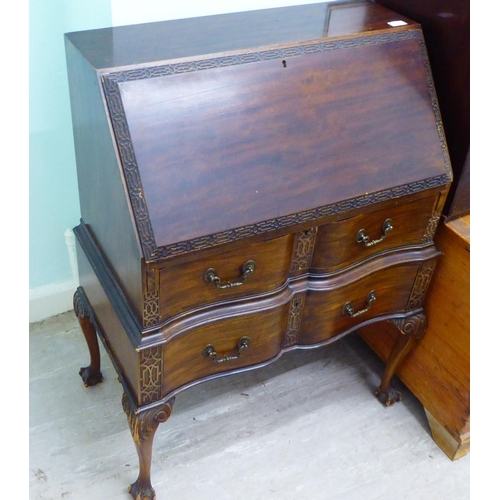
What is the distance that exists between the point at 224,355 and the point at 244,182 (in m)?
0.41

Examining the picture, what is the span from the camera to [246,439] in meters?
1.57

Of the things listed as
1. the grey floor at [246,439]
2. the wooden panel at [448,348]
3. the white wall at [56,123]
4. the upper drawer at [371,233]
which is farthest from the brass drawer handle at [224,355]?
the white wall at [56,123]

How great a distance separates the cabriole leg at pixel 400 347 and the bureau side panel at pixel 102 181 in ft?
2.45

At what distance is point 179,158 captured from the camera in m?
0.99

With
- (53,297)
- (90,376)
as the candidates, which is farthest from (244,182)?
(53,297)

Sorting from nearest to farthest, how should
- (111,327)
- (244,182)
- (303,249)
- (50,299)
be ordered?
(244,182)
(303,249)
(111,327)
(50,299)

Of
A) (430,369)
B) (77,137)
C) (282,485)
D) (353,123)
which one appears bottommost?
(282,485)

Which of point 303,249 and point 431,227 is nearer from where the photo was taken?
point 303,249

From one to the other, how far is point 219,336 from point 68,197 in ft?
2.37

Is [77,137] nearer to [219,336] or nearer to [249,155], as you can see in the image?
[249,155]

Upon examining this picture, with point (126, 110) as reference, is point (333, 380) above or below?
below

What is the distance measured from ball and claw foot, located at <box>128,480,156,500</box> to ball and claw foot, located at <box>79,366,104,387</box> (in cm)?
37

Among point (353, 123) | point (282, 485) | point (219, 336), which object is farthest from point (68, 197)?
point (282, 485)

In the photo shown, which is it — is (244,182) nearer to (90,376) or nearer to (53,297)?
(90,376)
